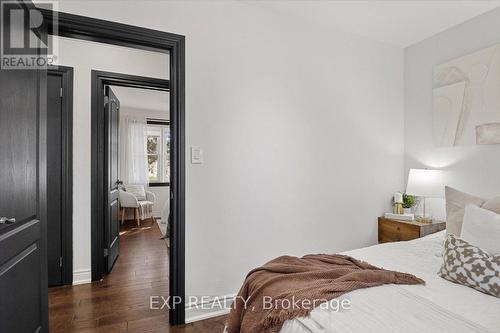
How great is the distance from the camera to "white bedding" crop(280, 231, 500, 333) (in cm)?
107

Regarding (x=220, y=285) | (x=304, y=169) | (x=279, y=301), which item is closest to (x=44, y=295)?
(x=220, y=285)

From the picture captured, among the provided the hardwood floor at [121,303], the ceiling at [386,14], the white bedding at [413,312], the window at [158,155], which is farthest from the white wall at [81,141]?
the window at [158,155]

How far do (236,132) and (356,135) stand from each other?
1.38 meters

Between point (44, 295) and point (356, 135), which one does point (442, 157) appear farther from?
point (44, 295)

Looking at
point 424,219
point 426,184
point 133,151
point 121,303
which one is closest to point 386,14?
point 426,184

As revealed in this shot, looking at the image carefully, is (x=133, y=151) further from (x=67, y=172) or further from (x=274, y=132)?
(x=274, y=132)

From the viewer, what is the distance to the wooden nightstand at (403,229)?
8.66 feet

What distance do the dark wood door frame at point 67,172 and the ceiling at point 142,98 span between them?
2.27 m

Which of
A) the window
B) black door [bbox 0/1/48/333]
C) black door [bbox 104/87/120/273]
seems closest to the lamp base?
black door [bbox 0/1/48/333]

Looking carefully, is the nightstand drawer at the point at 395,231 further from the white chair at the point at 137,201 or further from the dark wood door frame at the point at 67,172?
the white chair at the point at 137,201

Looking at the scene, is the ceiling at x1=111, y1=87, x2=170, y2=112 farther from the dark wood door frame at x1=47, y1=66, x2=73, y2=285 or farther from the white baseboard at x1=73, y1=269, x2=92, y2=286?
the white baseboard at x1=73, y1=269, x2=92, y2=286

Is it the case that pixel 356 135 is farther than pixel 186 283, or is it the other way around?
pixel 356 135

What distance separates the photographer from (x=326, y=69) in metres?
2.84

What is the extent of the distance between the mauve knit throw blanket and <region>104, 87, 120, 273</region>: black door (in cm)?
218
